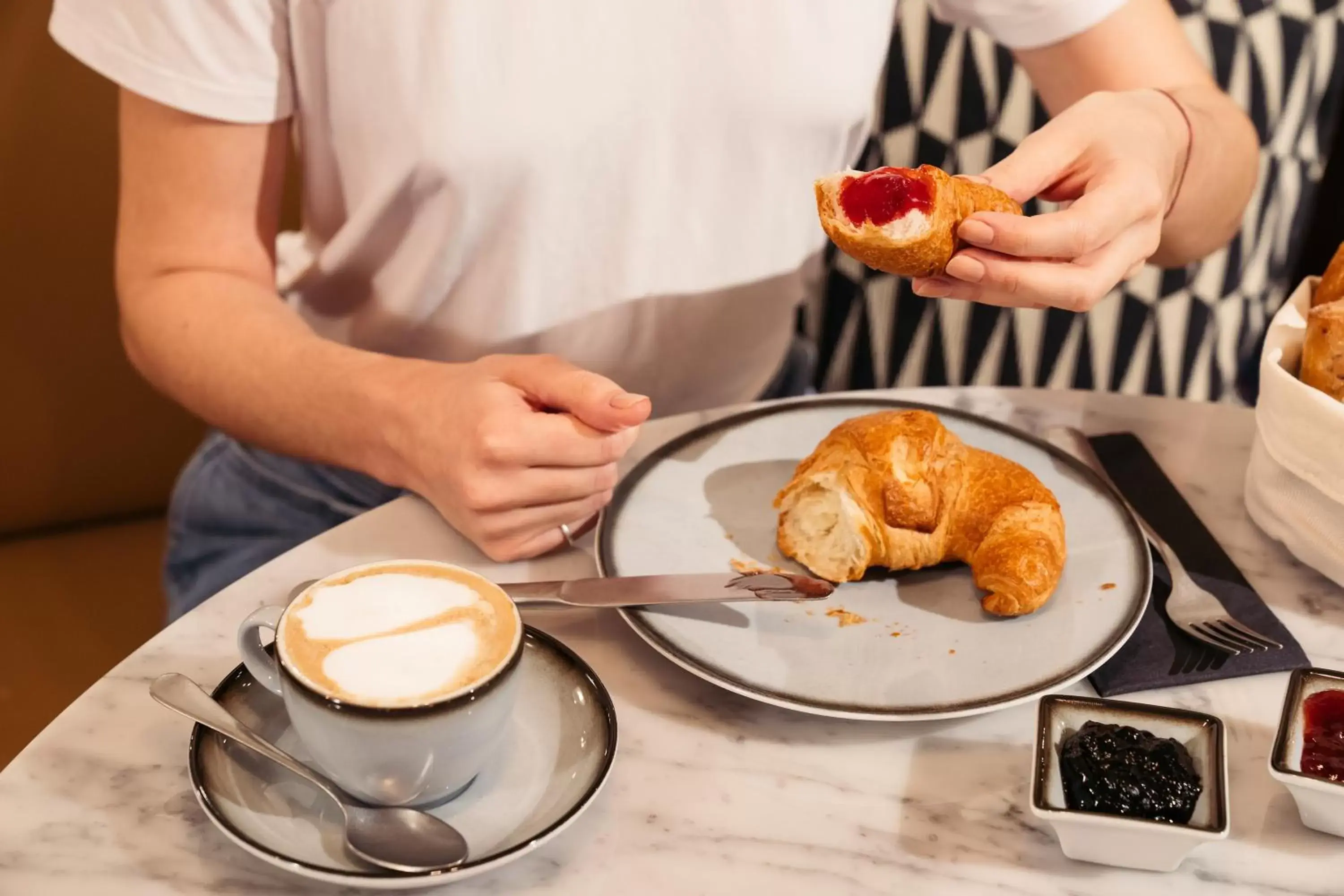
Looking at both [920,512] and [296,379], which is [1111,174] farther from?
[296,379]

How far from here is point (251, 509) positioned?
1.39m

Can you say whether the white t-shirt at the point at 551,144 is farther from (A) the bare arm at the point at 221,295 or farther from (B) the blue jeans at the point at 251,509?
(B) the blue jeans at the point at 251,509

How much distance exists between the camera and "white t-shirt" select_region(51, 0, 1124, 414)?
119cm

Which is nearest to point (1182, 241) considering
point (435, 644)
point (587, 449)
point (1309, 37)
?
point (1309, 37)

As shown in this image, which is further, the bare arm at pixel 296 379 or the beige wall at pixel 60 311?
the beige wall at pixel 60 311

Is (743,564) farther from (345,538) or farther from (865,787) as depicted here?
(345,538)

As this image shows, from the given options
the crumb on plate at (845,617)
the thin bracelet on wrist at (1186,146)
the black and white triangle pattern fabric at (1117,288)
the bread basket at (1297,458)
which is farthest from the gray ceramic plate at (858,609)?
the black and white triangle pattern fabric at (1117,288)

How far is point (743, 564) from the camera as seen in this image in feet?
3.33

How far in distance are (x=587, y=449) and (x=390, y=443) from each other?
0.20 m

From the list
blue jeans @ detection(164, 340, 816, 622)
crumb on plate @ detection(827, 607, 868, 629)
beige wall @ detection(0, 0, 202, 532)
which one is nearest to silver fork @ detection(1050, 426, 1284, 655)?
crumb on plate @ detection(827, 607, 868, 629)

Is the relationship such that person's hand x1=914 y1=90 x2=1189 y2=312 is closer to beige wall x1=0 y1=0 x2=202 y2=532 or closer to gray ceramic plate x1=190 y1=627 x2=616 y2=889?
gray ceramic plate x1=190 y1=627 x2=616 y2=889

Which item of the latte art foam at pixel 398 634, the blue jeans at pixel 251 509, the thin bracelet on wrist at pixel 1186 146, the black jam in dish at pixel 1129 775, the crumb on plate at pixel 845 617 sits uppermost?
the thin bracelet on wrist at pixel 1186 146

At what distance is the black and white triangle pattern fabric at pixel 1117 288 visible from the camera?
1857mm

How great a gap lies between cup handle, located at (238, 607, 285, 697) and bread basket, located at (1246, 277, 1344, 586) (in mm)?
770
